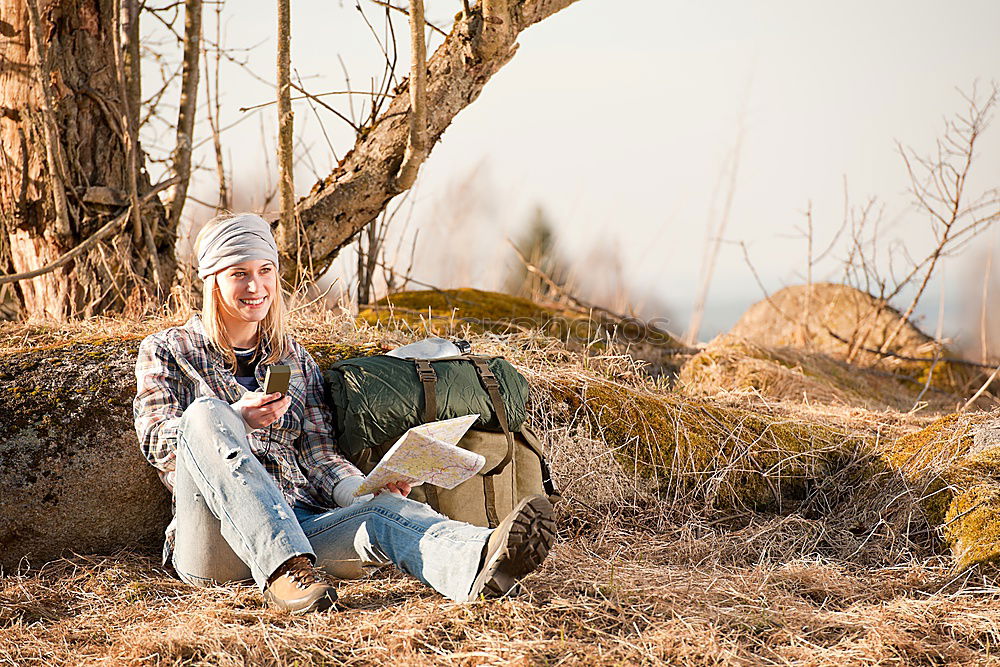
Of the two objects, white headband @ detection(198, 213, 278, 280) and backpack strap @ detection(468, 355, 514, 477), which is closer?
white headband @ detection(198, 213, 278, 280)

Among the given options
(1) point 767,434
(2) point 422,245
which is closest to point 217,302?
(1) point 767,434

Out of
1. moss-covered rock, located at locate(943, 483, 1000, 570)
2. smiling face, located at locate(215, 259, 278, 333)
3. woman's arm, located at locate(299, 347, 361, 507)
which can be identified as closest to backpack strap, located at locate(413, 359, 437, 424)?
woman's arm, located at locate(299, 347, 361, 507)

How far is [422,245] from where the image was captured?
253 inches

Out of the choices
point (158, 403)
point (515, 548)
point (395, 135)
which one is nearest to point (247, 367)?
point (158, 403)

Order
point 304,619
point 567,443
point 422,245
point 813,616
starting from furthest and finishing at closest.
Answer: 1. point 422,245
2. point 567,443
3. point 813,616
4. point 304,619

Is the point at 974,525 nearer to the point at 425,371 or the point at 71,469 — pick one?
the point at 425,371

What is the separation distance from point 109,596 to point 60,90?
10.8ft

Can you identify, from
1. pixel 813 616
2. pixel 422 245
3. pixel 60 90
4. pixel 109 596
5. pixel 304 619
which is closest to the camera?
pixel 304 619

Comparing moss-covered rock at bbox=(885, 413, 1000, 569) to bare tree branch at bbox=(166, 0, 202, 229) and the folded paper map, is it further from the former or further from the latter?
bare tree branch at bbox=(166, 0, 202, 229)

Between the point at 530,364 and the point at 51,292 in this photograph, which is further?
the point at 51,292

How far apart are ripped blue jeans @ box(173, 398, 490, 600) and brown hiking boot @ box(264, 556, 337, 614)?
0.03 m

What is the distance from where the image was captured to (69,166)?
4.98 m

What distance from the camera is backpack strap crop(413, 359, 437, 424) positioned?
3.01 meters

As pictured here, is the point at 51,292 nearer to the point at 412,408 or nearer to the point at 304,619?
the point at 412,408
